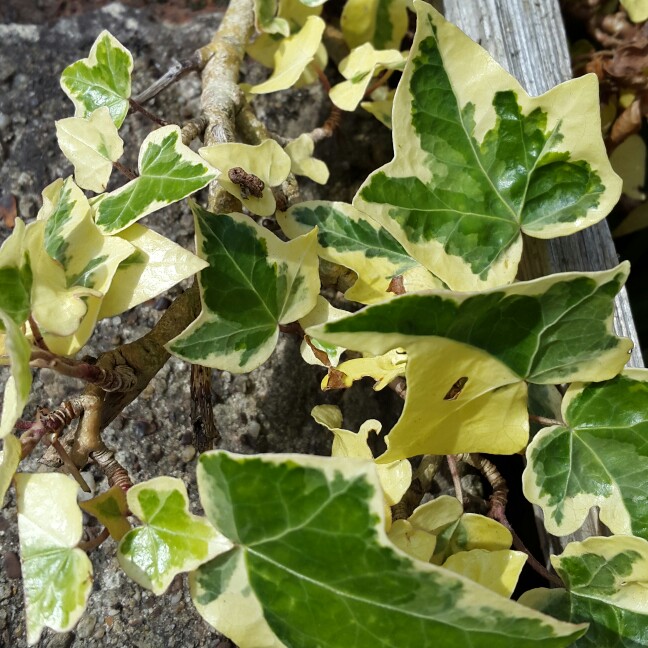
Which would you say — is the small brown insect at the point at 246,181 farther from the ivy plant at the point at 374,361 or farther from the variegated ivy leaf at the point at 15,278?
the variegated ivy leaf at the point at 15,278

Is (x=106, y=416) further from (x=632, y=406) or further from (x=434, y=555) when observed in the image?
(x=632, y=406)

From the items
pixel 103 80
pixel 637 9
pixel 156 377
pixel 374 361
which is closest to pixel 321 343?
pixel 374 361

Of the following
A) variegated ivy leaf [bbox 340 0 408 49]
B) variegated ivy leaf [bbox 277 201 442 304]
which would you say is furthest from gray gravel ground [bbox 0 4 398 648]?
variegated ivy leaf [bbox 277 201 442 304]

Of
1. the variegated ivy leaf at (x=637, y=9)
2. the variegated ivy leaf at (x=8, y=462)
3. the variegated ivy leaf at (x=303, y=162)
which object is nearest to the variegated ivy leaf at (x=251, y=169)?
the variegated ivy leaf at (x=303, y=162)

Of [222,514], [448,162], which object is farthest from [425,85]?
[222,514]

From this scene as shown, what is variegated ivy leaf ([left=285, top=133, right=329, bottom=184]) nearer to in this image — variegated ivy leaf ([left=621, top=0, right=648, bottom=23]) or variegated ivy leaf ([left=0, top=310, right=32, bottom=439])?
variegated ivy leaf ([left=0, top=310, right=32, bottom=439])
